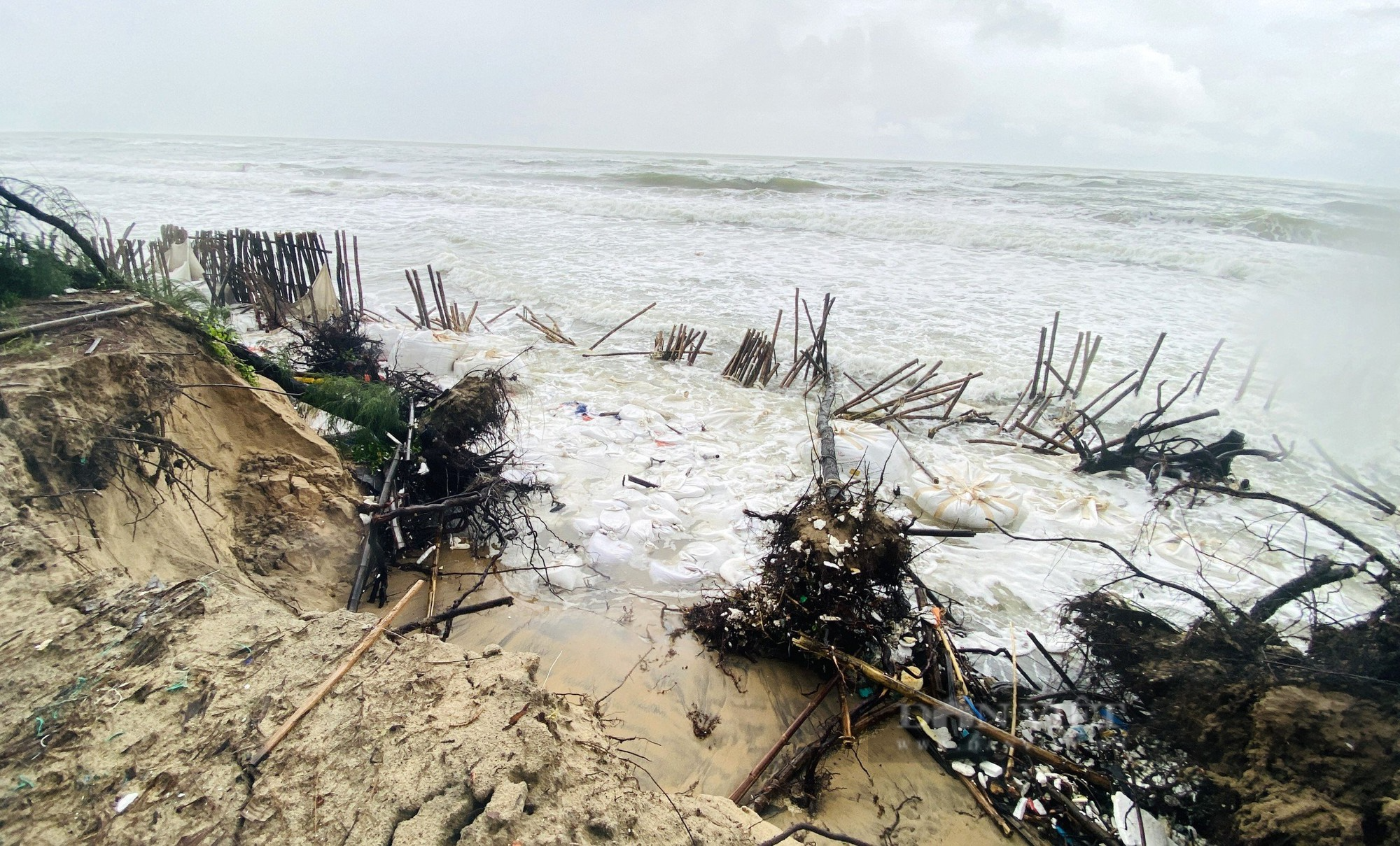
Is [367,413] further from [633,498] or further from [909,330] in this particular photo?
[909,330]

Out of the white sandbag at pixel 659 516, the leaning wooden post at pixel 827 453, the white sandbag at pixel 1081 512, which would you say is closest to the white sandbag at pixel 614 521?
the white sandbag at pixel 659 516

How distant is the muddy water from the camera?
2678mm

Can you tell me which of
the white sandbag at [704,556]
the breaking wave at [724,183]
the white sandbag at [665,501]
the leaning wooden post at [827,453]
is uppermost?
the breaking wave at [724,183]

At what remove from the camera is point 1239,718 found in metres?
2.46

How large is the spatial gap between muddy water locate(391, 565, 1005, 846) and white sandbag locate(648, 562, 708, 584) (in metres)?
0.24

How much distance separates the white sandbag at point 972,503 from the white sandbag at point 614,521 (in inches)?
95.2

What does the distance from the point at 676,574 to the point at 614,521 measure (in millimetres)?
757

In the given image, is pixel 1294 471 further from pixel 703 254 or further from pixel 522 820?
pixel 703 254

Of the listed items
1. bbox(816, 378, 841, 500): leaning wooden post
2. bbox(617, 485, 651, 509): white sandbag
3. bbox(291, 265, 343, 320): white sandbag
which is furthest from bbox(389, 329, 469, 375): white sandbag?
bbox(816, 378, 841, 500): leaning wooden post

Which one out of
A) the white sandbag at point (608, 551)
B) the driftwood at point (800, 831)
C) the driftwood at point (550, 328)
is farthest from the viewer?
the driftwood at point (550, 328)

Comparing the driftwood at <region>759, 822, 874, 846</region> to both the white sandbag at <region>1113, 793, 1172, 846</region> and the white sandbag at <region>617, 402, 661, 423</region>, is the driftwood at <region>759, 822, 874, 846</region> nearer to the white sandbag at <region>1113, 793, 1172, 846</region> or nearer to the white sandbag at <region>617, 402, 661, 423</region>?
the white sandbag at <region>1113, 793, 1172, 846</region>

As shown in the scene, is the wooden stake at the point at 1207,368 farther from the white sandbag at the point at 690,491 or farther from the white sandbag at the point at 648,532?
the white sandbag at the point at 648,532

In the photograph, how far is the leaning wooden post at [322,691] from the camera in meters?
1.73

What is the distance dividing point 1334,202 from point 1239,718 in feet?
116
